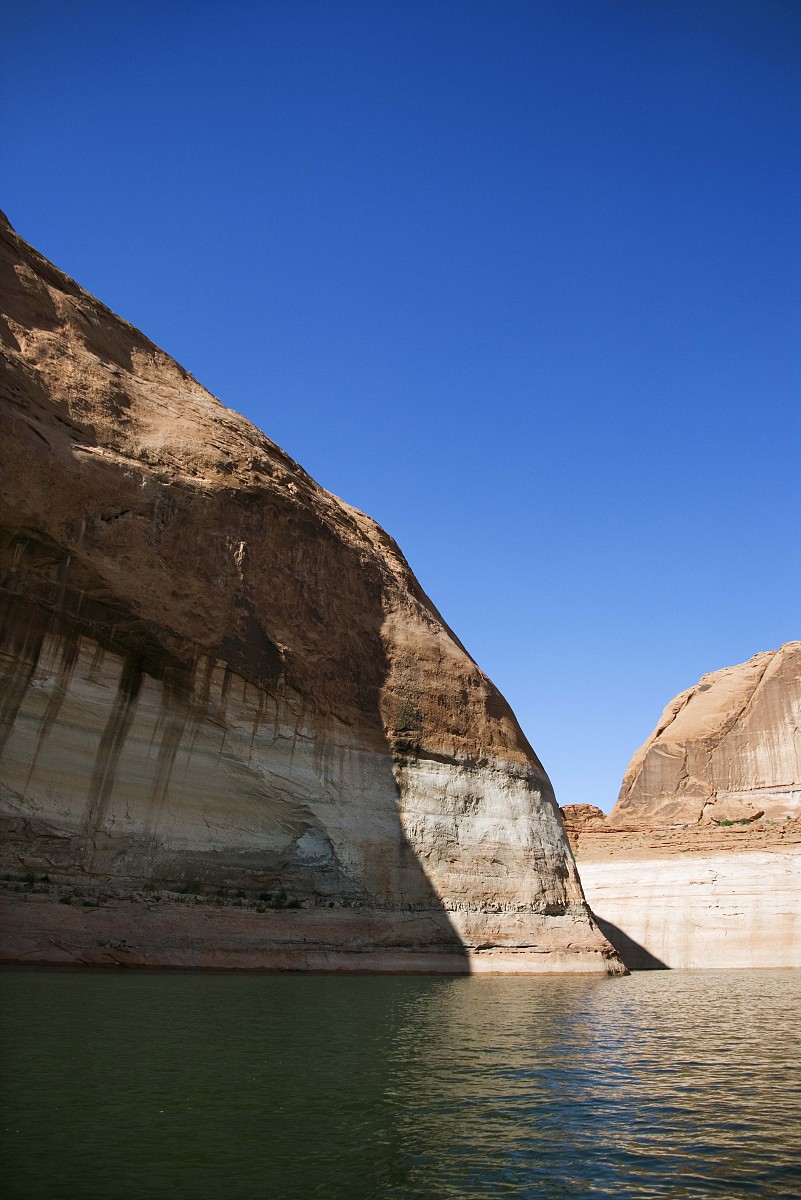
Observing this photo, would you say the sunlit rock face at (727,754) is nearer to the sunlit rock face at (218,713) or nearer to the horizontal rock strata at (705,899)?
the horizontal rock strata at (705,899)

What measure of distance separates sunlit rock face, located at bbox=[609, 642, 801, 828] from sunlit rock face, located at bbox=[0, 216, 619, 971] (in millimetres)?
27534

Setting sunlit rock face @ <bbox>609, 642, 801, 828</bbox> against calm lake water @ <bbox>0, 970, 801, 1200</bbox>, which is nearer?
calm lake water @ <bbox>0, 970, 801, 1200</bbox>

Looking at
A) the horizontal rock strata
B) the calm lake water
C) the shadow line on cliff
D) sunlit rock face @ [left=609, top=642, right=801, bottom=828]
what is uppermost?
sunlit rock face @ [left=609, top=642, right=801, bottom=828]

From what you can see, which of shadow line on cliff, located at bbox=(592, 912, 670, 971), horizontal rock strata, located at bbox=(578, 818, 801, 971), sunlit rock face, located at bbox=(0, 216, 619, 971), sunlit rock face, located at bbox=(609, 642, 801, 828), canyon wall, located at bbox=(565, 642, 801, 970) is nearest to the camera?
sunlit rock face, located at bbox=(0, 216, 619, 971)

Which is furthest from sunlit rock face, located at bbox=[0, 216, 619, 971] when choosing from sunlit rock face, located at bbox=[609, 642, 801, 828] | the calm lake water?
sunlit rock face, located at bbox=[609, 642, 801, 828]

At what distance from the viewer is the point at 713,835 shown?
43625 millimetres

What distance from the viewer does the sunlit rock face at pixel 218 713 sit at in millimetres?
21562

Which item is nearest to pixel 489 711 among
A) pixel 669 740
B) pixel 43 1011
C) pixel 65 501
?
pixel 65 501

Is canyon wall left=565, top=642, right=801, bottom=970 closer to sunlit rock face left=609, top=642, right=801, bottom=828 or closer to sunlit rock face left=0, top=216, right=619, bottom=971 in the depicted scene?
sunlit rock face left=609, top=642, right=801, bottom=828

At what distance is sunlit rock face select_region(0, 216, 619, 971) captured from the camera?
21562mm

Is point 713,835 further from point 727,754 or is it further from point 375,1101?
point 375,1101

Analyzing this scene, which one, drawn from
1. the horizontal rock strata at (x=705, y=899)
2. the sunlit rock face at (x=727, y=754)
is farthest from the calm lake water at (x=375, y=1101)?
the sunlit rock face at (x=727, y=754)

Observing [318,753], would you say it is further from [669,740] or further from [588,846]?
[669,740]

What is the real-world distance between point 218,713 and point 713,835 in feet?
94.0
